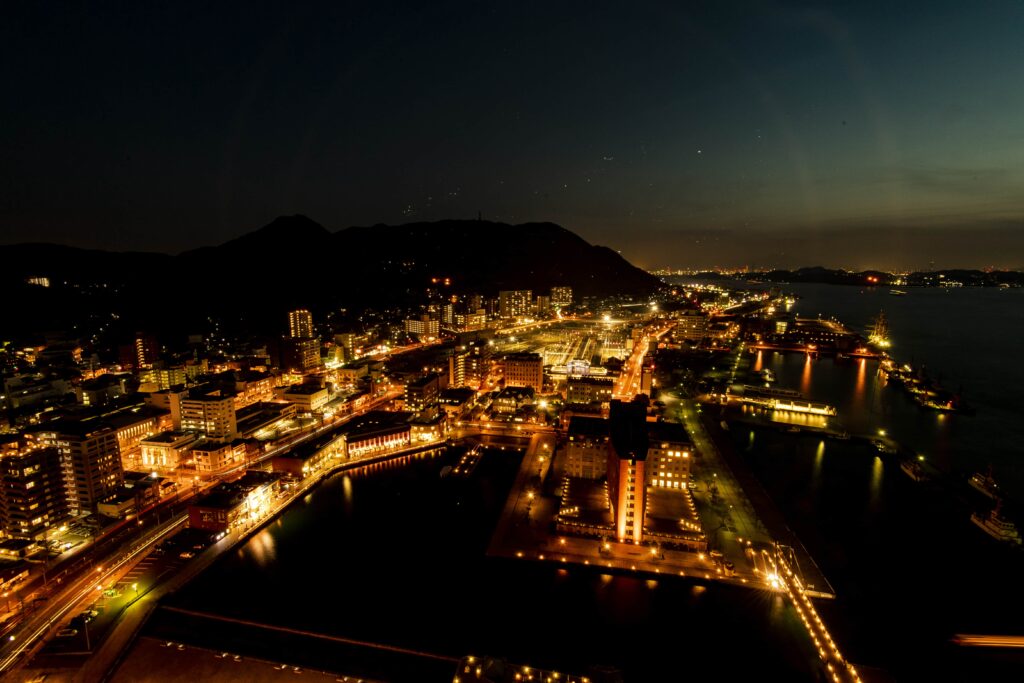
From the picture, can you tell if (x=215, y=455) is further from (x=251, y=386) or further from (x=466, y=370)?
(x=466, y=370)

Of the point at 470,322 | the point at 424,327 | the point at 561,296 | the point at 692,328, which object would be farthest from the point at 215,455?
the point at 561,296

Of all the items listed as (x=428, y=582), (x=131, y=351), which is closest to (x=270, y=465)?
(x=428, y=582)

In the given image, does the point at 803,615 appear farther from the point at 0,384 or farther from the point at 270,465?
the point at 0,384

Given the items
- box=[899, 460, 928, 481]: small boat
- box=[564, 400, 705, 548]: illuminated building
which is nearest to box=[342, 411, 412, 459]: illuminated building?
box=[564, 400, 705, 548]: illuminated building

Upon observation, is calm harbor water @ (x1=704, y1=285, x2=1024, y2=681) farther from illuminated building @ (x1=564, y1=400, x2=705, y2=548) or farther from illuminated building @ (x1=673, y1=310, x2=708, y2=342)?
illuminated building @ (x1=673, y1=310, x2=708, y2=342)

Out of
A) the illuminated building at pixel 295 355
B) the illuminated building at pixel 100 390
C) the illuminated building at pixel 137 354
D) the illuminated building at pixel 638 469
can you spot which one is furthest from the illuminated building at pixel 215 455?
the illuminated building at pixel 137 354

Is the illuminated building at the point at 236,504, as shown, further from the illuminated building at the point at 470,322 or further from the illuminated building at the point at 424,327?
the illuminated building at the point at 470,322
